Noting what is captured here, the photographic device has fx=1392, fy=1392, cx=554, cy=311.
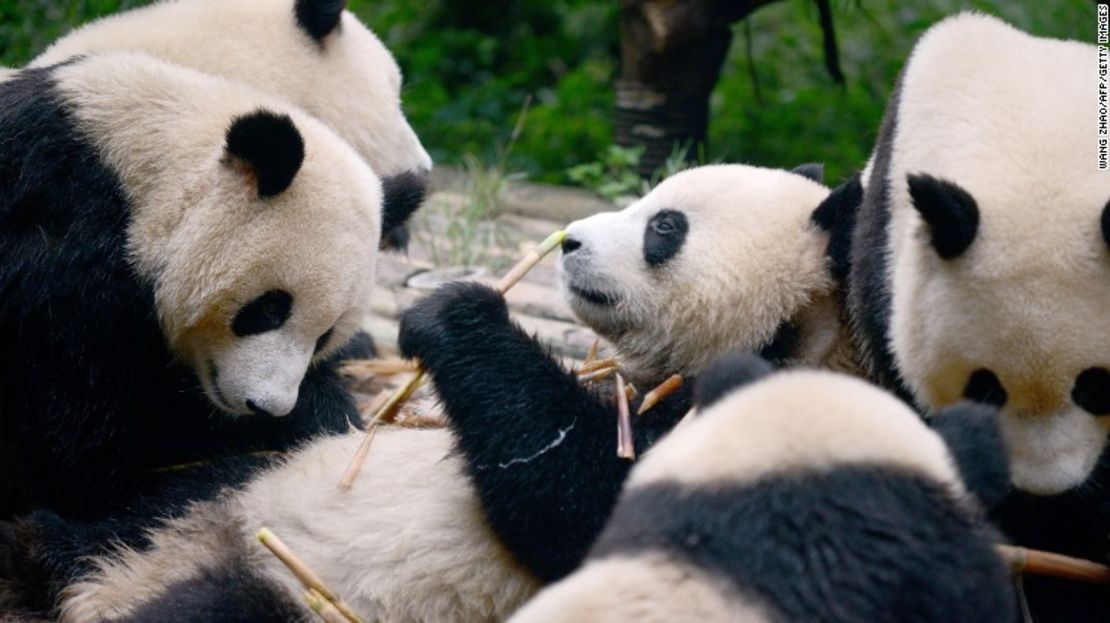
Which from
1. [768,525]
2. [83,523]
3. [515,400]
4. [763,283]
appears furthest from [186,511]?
[768,525]

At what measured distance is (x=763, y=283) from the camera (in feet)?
11.2

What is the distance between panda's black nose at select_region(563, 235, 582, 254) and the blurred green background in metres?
3.79

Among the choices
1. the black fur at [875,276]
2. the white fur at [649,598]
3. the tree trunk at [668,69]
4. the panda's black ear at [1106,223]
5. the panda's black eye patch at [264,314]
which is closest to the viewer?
the white fur at [649,598]

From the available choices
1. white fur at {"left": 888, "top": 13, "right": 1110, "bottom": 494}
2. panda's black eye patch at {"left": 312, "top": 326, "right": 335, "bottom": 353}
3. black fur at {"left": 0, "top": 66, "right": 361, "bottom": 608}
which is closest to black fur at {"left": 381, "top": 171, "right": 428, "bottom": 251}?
panda's black eye patch at {"left": 312, "top": 326, "right": 335, "bottom": 353}

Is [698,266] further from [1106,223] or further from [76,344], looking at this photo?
[76,344]

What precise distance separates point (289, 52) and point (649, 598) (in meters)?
3.26

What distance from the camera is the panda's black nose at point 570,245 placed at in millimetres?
3650

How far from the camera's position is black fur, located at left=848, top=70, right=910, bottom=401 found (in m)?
3.20

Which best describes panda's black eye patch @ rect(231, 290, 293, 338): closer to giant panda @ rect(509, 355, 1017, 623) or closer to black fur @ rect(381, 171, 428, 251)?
black fur @ rect(381, 171, 428, 251)

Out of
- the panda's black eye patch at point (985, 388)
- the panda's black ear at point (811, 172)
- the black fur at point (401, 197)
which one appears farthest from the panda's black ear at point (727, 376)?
the black fur at point (401, 197)

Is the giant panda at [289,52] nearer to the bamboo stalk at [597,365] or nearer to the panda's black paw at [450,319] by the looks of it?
the panda's black paw at [450,319]

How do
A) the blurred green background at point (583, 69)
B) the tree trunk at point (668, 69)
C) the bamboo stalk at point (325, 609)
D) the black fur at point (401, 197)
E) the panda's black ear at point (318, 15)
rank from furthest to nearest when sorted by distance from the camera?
the blurred green background at point (583, 69)
the tree trunk at point (668, 69)
the panda's black ear at point (318, 15)
the black fur at point (401, 197)
the bamboo stalk at point (325, 609)

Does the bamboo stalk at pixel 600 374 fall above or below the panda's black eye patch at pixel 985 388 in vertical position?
below

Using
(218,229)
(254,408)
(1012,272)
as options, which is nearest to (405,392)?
(254,408)
